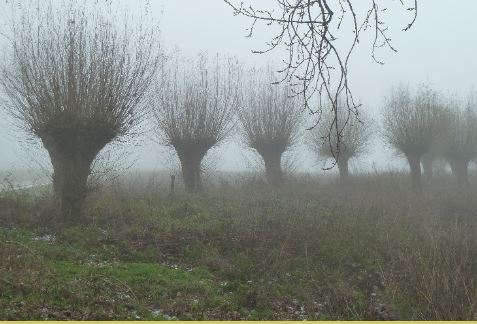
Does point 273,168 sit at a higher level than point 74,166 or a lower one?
lower

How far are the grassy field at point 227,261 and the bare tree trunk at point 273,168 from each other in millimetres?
6776

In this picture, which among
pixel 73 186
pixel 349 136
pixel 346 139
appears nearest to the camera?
pixel 73 186

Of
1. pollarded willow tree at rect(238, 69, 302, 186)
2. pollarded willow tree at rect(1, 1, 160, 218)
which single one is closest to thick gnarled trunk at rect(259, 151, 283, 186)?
pollarded willow tree at rect(238, 69, 302, 186)

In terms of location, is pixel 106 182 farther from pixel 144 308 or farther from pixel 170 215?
pixel 144 308

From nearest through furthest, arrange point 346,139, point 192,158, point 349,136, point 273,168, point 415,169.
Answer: point 192,158 < point 273,168 < point 415,169 < point 346,139 < point 349,136

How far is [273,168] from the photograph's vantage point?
24.8 metres

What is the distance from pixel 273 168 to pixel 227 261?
48.2ft

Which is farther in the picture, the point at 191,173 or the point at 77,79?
the point at 191,173

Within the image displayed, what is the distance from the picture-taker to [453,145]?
31.4 m

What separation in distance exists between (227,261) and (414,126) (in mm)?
18062

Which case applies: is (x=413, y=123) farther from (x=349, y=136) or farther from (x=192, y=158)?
(x=192, y=158)

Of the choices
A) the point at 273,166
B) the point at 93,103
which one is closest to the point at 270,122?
the point at 273,166

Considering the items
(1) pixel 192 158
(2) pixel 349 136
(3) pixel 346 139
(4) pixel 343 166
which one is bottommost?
(4) pixel 343 166

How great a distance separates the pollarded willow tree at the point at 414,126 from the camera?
24.7 meters
